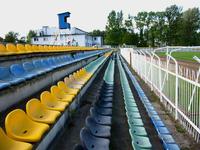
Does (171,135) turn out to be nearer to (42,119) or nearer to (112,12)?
(42,119)

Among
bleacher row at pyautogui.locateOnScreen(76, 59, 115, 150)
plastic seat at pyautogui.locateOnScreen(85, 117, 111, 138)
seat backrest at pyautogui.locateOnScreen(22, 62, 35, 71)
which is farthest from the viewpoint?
seat backrest at pyautogui.locateOnScreen(22, 62, 35, 71)

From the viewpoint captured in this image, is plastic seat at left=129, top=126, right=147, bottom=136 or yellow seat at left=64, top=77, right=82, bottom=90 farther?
yellow seat at left=64, top=77, right=82, bottom=90

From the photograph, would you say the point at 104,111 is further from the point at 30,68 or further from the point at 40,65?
the point at 40,65

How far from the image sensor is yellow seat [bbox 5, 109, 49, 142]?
3324mm

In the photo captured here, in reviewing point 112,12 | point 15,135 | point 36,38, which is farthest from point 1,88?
point 112,12

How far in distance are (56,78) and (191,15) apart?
3055 inches

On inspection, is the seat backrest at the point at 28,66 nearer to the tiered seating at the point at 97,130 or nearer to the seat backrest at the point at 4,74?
the seat backrest at the point at 4,74

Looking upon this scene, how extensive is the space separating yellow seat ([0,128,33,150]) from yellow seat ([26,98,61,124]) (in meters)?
0.95

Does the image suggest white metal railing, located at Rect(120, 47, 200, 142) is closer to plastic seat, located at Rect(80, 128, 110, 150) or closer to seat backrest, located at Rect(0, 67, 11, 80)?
plastic seat, located at Rect(80, 128, 110, 150)

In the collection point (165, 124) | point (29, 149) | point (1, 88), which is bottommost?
point (165, 124)

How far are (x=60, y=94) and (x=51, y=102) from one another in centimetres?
78

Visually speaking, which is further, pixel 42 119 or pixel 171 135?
pixel 171 135

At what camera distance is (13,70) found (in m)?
6.16

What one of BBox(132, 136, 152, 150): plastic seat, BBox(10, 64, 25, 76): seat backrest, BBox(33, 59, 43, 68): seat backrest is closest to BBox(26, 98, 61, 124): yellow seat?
BBox(132, 136, 152, 150): plastic seat
